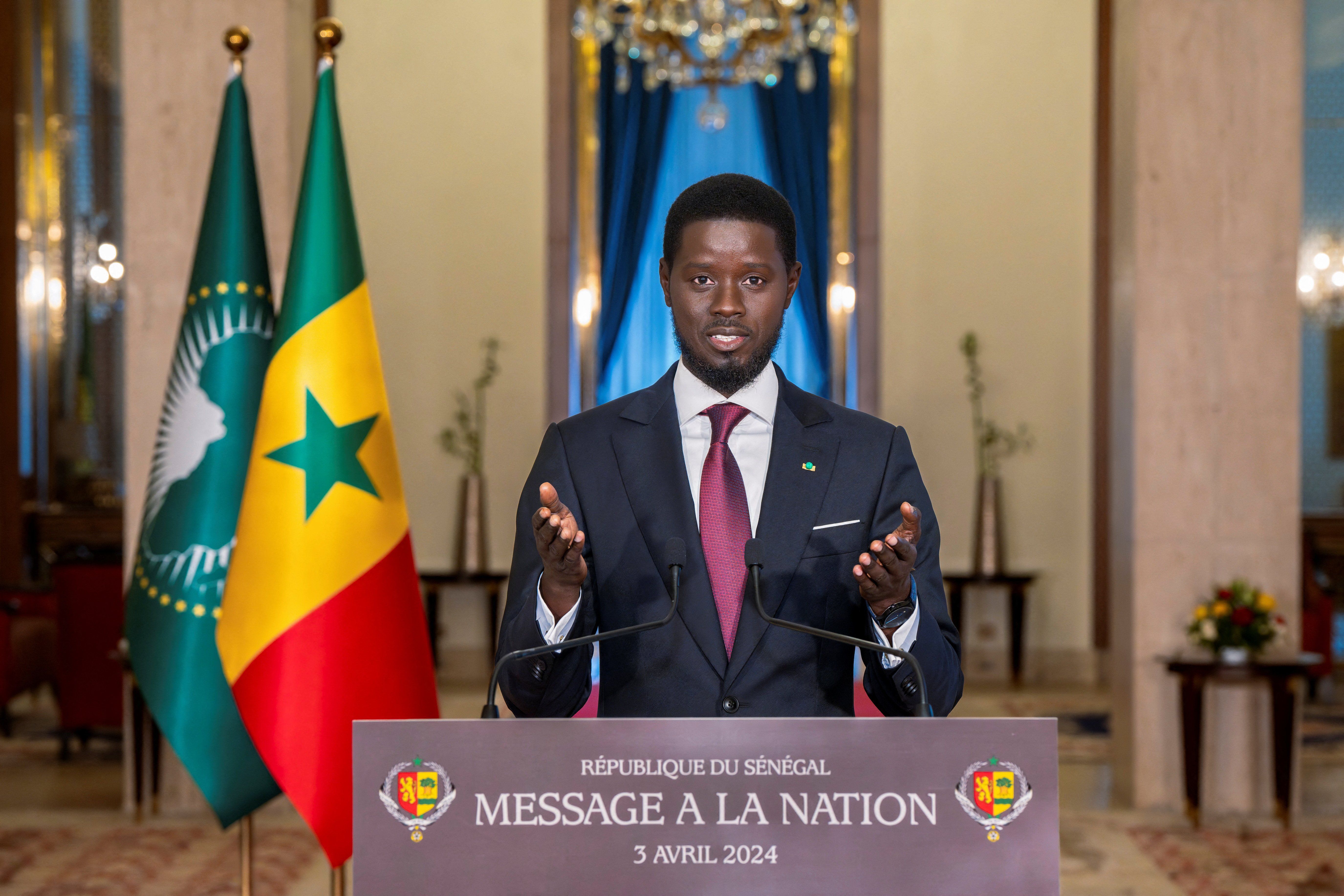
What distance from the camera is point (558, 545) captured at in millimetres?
1383

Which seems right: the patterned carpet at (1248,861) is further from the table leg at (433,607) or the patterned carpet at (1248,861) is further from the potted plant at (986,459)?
the table leg at (433,607)

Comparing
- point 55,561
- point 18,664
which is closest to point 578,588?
point 55,561

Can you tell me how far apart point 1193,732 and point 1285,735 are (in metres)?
0.36

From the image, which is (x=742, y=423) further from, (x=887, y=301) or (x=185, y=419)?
(x=887, y=301)

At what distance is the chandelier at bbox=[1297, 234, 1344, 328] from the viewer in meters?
9.15

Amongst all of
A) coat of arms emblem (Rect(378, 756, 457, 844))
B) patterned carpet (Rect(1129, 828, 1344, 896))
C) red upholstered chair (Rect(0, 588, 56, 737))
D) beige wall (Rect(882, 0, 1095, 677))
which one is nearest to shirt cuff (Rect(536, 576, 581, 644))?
coat of arms emblem (Rect(378, 756, 457, 844))

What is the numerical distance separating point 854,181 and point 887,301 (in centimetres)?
86

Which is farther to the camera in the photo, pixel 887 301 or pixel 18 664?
pixel 887 301

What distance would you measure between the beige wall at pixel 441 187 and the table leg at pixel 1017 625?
345 centimetres

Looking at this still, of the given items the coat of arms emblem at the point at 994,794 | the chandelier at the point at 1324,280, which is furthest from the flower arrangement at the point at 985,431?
the coat of arms emblem at the point at 994,794

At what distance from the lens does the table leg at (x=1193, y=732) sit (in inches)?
197

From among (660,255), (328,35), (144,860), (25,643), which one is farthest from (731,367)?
(660,255)

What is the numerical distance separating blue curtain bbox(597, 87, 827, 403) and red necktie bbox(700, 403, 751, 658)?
668cm

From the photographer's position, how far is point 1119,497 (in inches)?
212
